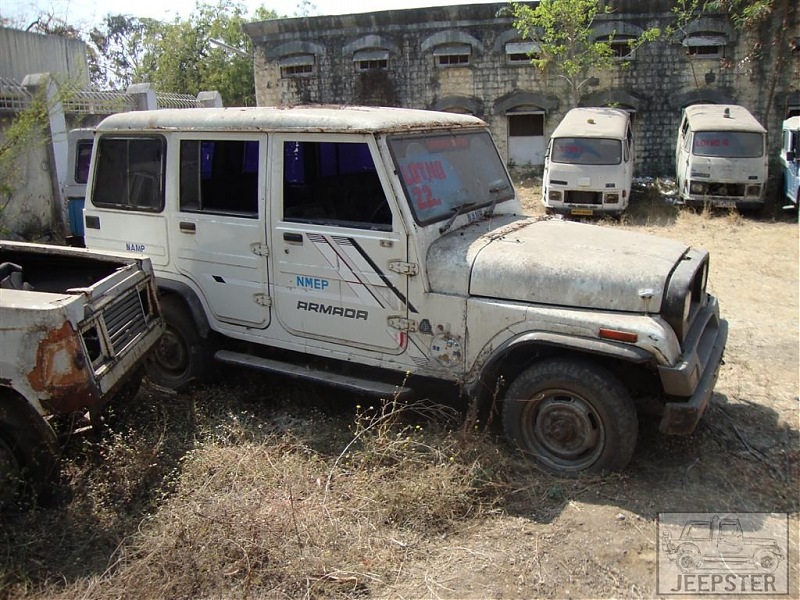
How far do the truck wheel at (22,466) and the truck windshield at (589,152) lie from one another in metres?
11.4

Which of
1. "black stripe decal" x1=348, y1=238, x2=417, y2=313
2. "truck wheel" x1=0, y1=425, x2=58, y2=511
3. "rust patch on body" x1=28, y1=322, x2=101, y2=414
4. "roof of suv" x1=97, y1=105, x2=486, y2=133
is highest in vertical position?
"roof of suv" x1=97, y1=105, x2=486, y2=133

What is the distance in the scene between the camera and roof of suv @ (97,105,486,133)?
419 centimetres

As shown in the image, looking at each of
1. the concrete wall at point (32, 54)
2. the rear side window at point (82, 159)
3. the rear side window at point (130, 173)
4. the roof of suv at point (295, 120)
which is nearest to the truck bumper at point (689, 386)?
the roof of suv at point (295, 120)

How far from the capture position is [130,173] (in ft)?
16.8

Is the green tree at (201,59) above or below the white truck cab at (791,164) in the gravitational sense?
above

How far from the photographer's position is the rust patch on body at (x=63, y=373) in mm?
3447

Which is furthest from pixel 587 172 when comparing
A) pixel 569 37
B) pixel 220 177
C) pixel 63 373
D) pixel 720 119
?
pixel 63 373

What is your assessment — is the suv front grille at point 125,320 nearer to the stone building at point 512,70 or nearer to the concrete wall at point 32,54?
the concrete wall at point 32,54

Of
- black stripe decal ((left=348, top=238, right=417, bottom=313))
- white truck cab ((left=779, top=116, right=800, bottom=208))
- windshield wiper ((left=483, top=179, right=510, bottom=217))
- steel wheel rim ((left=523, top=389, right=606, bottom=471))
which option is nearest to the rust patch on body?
black stripe decal ((left=348, top=238, right=417, bottom=313))

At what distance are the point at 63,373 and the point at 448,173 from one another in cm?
259

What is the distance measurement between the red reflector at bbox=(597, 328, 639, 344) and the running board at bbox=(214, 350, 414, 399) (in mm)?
1229

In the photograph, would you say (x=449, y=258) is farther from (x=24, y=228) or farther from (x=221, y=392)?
(x=24, y=228)

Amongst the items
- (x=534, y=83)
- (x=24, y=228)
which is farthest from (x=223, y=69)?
(x=24, y=228)

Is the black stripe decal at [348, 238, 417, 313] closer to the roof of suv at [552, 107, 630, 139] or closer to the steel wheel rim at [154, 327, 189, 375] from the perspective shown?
the steel wheel rim at [154, 327, 189, 375]
